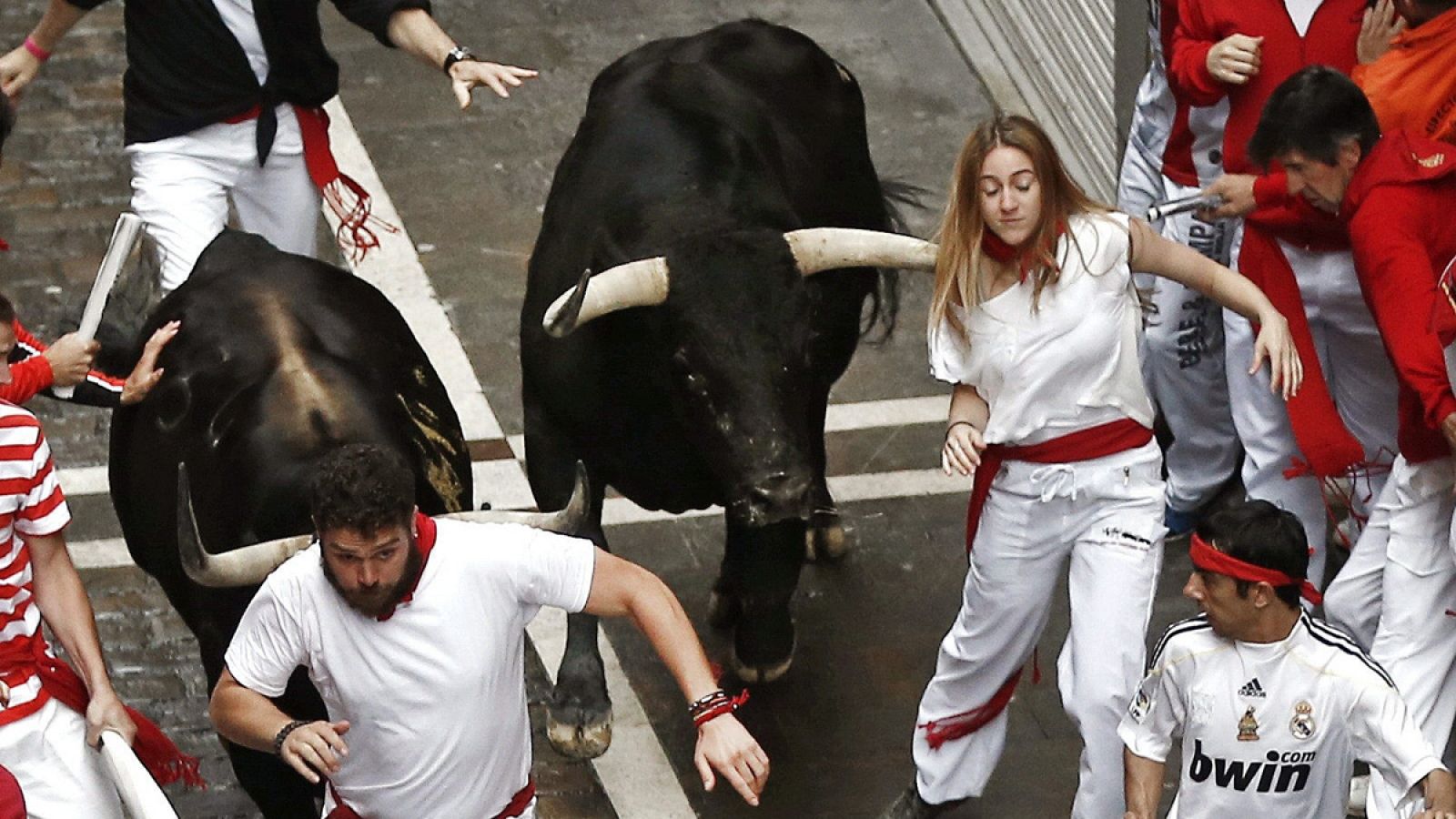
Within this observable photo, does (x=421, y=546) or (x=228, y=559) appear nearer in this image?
(x=421, y=546)

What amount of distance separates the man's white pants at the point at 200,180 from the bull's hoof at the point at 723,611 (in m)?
2.04

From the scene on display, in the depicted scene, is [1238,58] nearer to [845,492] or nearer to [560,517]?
[845,492]

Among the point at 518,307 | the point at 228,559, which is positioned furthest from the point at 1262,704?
the point at 518,307

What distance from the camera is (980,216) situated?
6930mm

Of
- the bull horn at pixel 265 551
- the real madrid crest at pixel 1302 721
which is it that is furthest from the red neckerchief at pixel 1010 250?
the real madrid crest at pixel 1302 721

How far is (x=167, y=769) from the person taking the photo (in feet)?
22.4

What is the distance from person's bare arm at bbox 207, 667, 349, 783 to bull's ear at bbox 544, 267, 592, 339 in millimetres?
1778

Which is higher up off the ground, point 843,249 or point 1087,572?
point 843,249

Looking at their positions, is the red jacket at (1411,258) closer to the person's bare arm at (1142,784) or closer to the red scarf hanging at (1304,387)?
the red scarf hanging at (1304,387)

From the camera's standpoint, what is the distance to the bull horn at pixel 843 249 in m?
7.86

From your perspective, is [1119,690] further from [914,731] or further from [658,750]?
[658,750]

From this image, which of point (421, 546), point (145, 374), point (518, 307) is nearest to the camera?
point (421, 546)

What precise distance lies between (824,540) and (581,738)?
5.52 feet

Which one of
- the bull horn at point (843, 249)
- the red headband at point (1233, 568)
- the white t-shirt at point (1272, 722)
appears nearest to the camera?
the red headband at point (1233, 568)
